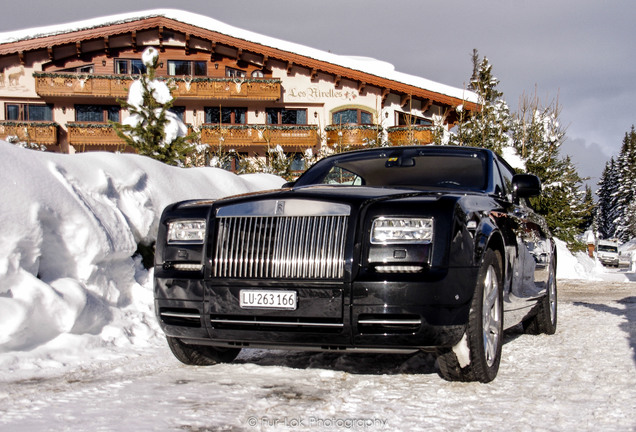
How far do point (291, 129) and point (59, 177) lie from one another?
28.4 metres

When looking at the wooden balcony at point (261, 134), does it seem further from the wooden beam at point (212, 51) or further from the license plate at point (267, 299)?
the license plate at point (267, 299)

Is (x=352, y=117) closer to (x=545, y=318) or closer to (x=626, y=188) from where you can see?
(x=545, y=318)

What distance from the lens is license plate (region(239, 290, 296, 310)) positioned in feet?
11.2

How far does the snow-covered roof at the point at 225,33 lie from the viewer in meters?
32.8

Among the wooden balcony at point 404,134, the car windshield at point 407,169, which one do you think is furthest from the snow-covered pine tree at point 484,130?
the car windshield at point 407,169

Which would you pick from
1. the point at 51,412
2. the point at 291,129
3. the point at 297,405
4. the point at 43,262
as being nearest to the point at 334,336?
the point at 297,405

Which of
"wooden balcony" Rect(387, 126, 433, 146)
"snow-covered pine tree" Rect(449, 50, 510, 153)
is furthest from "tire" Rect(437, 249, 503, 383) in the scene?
"wooden balcony" Rect(387, 126, 433, 146)

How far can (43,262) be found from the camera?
505cm

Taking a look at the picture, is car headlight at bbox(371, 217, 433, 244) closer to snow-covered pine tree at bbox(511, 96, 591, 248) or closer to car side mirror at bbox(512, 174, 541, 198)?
car side mirror at bbox(512, 174, 541, 198)

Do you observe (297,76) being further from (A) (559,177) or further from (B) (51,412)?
(B) (51,412)

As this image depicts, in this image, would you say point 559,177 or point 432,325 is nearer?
point 432,325

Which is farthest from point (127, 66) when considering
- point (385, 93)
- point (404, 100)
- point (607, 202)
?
point (607, 202)

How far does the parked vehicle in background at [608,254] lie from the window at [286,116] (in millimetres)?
20607

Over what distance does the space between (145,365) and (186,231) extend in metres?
0.98
